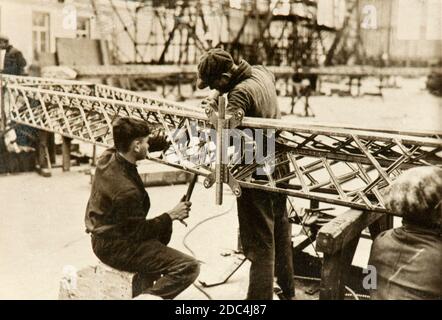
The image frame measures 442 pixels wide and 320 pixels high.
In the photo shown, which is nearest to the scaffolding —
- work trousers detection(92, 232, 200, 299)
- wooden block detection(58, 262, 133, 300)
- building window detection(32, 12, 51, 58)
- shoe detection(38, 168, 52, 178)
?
building window detection(32, 12, 51, 58)

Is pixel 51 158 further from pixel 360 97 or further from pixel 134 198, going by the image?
pixel 360 97

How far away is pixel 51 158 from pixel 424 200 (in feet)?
29.1

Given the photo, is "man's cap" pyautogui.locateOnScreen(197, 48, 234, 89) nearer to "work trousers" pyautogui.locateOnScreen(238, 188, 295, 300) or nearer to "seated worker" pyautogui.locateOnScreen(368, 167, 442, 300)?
"work trousers" pyautogui.locateOnScreen(238, 188, 295, 300)

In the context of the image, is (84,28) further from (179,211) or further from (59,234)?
(179,211)

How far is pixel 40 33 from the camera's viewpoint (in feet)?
57.9

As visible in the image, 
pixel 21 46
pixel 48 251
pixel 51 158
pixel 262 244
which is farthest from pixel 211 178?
pixel 21 46

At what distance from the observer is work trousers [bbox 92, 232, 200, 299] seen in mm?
4195

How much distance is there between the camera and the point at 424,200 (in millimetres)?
3004

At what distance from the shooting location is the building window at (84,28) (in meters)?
19.6

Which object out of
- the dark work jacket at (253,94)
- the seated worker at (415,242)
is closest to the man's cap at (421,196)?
the seated worker at (415,242)

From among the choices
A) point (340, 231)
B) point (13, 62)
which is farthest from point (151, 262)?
point (13, 62)

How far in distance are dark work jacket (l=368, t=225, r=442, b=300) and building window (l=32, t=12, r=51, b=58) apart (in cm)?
1545
